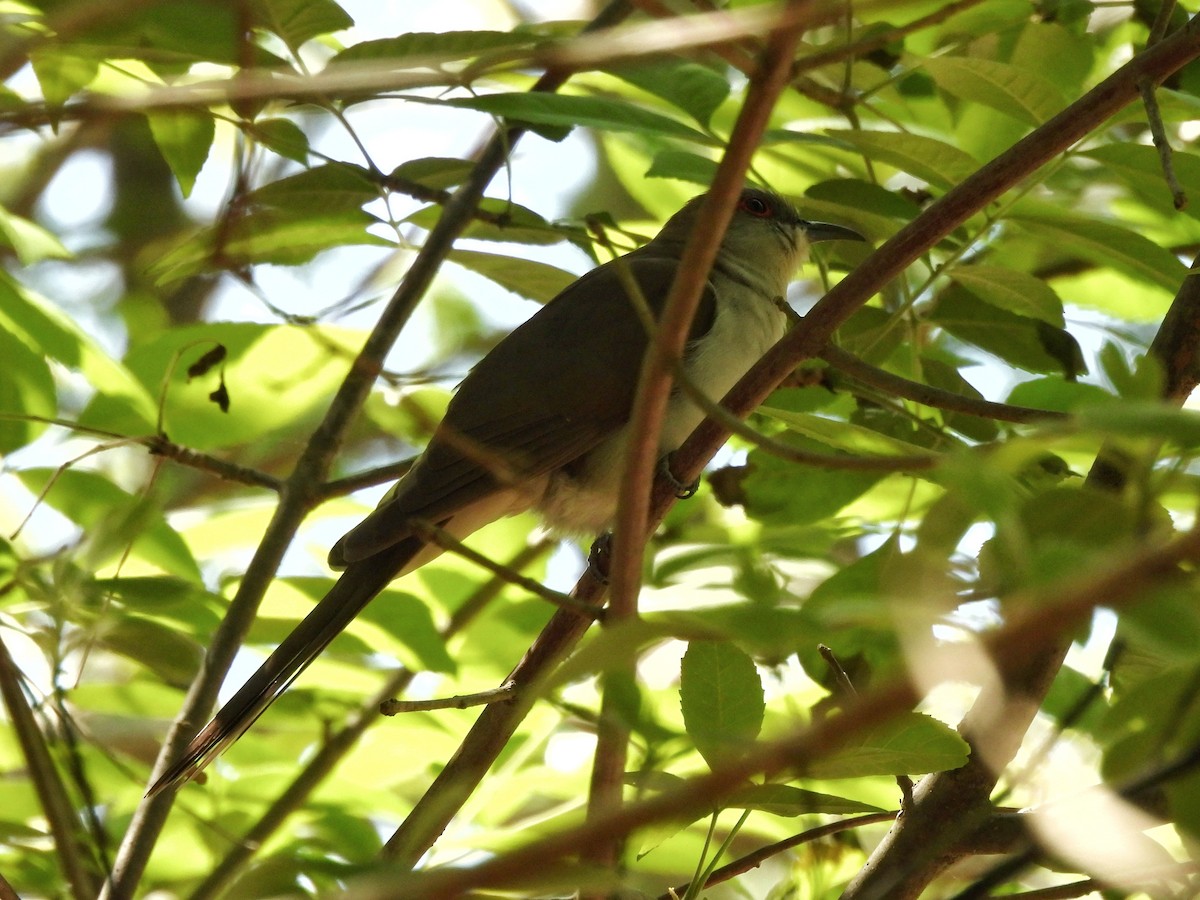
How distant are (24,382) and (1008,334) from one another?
197 centimetres

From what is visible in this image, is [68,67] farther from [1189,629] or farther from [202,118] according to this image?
[1189,629]

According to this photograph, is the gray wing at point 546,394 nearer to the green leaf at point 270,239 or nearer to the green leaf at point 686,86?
the green leaf at point 270,239

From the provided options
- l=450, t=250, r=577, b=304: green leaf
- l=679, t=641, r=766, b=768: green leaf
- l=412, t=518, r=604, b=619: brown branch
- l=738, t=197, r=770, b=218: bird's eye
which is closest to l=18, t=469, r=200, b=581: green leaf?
l=450, t=250, r=577, b=304: green leaf

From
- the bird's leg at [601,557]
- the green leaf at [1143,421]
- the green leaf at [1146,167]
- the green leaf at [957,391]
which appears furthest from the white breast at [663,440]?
the green leaf at [1143,421]

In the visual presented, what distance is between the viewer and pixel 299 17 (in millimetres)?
2398

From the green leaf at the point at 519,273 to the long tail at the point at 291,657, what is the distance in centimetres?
70

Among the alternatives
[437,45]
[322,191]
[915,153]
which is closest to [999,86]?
[915,153]

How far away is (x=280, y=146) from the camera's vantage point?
2.48 m

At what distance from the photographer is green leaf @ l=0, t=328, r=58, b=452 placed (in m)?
2.50

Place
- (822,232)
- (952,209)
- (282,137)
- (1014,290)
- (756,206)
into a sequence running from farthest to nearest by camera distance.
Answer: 1. (756,206)
2. (822,232)
3. (282,137)
4. (1014,290)
5. (952,209)

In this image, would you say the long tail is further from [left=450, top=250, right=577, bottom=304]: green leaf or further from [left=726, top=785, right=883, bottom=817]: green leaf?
[left=726, top=785, right=883, bottom=817]: green leaf

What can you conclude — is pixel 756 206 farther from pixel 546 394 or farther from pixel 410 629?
pixel 410 629

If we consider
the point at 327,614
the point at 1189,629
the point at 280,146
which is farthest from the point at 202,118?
the point at 1189,629

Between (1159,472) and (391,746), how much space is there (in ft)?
6.65
